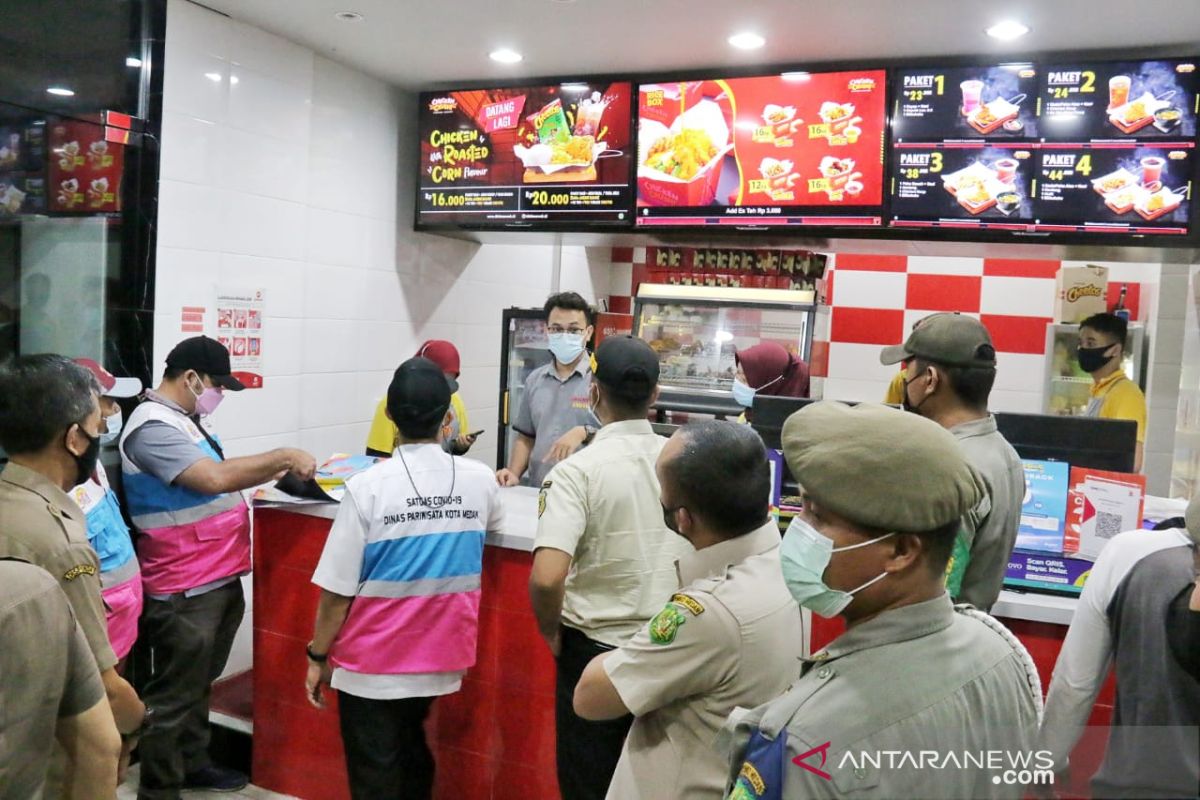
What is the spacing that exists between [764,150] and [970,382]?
2075mm

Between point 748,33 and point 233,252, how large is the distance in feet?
7.54

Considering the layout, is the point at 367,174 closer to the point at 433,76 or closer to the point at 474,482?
the point at 433,76

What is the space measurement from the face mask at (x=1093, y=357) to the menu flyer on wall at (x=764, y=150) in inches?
62.9

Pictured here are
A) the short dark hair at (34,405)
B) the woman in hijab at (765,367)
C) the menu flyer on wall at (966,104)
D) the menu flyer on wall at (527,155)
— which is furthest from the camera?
the woman in hijab at (765,367)

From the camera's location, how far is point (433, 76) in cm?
438

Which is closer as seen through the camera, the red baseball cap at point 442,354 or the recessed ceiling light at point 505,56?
the recessed ceiling light at point 505,56

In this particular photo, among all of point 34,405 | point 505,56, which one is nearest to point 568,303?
point 505,56

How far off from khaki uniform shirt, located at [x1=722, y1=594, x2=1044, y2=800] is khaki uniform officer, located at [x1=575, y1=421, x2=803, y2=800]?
37 centimetres

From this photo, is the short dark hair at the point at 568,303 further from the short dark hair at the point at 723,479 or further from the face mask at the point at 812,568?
the face mask at the point at 812,568

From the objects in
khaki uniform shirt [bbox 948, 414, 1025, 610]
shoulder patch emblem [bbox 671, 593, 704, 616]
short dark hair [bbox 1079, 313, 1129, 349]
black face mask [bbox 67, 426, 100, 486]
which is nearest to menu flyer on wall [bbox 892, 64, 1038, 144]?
short dark hair [bbox 1079, 313, 1129, 349]

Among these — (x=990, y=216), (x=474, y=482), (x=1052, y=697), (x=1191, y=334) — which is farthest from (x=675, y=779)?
(x=1191, y=334)

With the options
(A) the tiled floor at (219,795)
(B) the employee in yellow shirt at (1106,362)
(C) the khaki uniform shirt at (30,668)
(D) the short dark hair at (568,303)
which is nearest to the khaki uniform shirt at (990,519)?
(C) the khaki uniform shirt at (30,668)

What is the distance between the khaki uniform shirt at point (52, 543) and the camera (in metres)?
1.59

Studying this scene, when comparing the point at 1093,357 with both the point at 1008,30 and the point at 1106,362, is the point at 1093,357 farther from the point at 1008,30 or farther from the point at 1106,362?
the point at 1008,30
